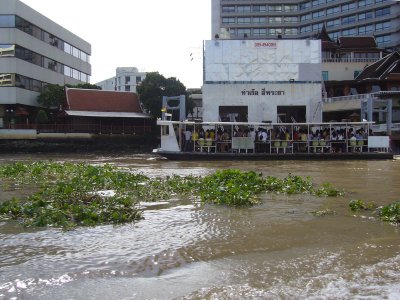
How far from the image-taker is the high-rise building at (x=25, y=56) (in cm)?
4403

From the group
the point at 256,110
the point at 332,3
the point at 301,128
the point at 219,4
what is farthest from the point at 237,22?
the point at 301,128

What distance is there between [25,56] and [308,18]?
1887 inches

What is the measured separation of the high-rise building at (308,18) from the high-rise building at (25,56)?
974 inches

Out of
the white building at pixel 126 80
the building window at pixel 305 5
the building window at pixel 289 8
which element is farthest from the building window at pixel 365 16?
the white building at pixel 126 80

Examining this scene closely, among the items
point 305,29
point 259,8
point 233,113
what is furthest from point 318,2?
point 233,113

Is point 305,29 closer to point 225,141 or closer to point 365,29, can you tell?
point 365,29

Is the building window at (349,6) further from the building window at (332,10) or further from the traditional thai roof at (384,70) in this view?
the traditional thai roof at (384,70)

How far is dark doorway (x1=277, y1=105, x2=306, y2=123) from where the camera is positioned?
3307 cm

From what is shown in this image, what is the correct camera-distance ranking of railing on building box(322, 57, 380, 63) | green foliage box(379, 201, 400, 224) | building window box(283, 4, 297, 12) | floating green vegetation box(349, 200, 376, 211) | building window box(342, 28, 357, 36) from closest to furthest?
green foliage box(379, 201, 400, 224) < floating green vegetation box(349, 200, 376, 211) < railing on building box(322, 57, 380, 63) < building window box(342, 28, 357, 36) < building window box(283, 4, 297, 12)

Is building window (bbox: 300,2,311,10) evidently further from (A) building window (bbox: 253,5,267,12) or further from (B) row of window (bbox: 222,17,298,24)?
(A) building window (bbox: 253,5,267,12)

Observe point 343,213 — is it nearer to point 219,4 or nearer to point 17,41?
point 17,41

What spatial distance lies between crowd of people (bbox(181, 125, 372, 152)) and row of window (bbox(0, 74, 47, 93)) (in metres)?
24.7

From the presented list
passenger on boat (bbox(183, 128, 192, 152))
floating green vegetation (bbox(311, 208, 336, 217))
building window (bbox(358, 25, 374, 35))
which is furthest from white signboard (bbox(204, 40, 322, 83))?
building window (bbox(358, 25, 374, 35))

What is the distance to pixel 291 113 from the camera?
33906mm
